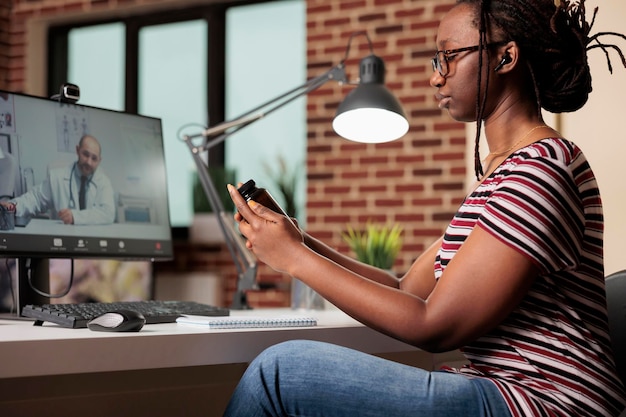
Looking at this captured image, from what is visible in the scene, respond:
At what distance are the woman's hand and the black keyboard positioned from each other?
0.28 meters

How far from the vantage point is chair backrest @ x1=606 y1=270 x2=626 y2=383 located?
4.92 ft

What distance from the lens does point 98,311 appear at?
4.85ft

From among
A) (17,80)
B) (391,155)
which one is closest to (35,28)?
(17,80)

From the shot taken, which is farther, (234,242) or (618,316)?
(234,242)

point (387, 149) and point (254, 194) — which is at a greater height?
point (387, 149)

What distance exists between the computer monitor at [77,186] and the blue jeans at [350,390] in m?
0.74

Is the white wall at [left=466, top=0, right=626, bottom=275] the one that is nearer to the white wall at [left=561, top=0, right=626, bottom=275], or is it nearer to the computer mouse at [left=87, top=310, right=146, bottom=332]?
the white wall at [left=561, top=0, right=626, bottom=275]

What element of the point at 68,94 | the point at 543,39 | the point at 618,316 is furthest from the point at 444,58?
the point at 68,94

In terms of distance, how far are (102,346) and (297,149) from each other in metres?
3.57

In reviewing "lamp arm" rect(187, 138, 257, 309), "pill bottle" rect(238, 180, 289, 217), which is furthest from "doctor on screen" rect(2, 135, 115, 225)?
"pill bottle" rect(238, 180, 289, 217)

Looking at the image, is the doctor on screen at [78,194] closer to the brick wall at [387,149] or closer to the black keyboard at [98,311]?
the black keyboard at [98,311]

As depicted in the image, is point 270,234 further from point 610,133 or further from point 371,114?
point 610,133

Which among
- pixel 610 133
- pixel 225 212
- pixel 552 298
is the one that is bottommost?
pixel 552 298

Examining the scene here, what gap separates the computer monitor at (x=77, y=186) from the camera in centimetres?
172
